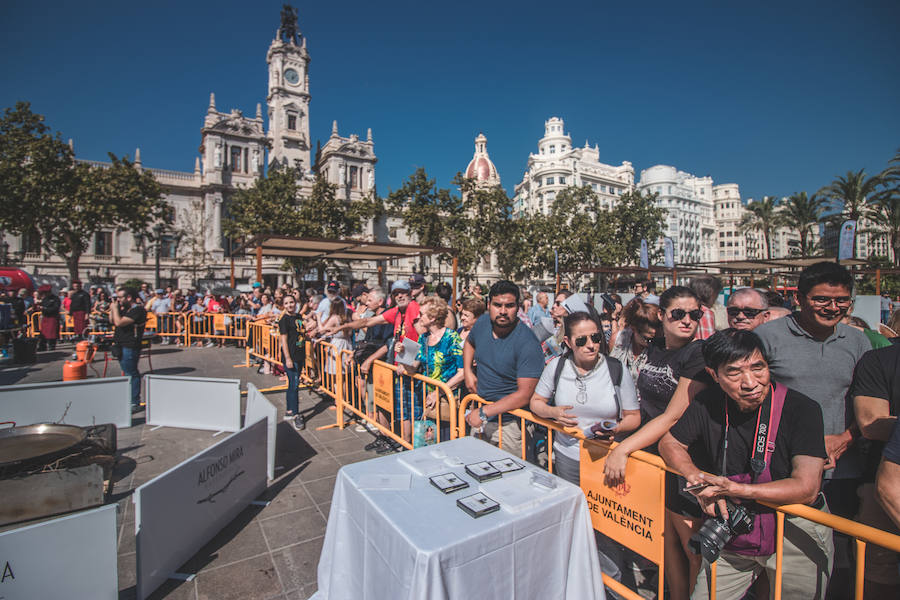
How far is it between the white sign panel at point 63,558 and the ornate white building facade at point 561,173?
83.9m

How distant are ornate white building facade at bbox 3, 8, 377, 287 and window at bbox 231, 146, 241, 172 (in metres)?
0.10

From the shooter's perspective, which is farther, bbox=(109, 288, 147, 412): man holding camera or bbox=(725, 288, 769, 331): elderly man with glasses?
bbox=(109, 288, 147, 412): man holding camera

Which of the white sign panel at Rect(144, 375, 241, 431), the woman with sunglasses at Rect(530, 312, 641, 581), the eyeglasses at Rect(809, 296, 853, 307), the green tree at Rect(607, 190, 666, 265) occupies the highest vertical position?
the green tree at Rect(607, 190, 666, 265)

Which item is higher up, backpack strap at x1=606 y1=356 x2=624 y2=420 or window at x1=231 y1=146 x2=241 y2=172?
window at x1=231 y1=146 x2=241 y2=172

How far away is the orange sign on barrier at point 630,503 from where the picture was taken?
2219 millimetres

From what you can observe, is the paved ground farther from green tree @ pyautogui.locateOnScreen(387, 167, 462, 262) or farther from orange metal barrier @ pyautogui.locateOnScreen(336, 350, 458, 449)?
→ green tree @ pyautogui.locateOnScreen(387, 167, 462, 262)

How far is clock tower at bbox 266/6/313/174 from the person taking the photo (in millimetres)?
53188

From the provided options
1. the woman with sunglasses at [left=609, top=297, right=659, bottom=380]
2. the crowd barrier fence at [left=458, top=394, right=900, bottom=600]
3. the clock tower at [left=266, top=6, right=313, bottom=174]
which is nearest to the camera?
the crowd barrier fence at [left=458, top=394, right=900, bottom=600]

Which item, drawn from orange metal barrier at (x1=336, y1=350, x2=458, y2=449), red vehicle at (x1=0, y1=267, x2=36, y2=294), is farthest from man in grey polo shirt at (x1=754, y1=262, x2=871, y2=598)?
red vehicle at (x1=0, y1=267, x2=36, y2=294)

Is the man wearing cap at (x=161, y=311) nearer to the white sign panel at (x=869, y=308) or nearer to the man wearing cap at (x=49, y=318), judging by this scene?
the man wearing cap at (x=49, y=318)

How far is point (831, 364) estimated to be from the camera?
2.50 m

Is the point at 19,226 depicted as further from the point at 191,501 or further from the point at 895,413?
the point at 895,413

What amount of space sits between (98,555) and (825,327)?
4729 millimetres

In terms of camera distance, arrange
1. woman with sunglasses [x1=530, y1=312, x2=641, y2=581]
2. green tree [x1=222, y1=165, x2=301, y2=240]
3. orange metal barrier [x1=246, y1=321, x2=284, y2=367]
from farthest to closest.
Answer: green tree [x1=222, y1=165, x2=301, y2=240] < orange metal barrier [x1=246, y1=321, x2=284, y2=367] < woman with sunglasses [x1=530, y1=312, x2=641, y2=581]
